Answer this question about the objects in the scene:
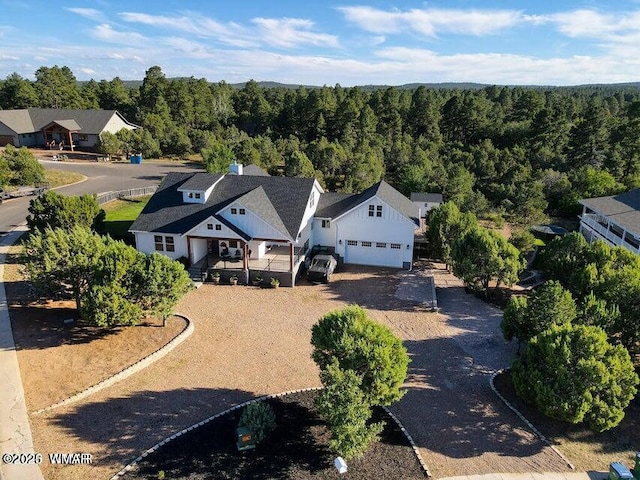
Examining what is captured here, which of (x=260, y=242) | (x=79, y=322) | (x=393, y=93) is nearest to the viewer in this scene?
(x=79, y=322)

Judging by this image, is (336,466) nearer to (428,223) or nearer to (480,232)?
(480,232)

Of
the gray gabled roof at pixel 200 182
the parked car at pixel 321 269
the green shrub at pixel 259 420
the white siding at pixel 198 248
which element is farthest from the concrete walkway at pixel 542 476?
the gray gabled roof at pixel 200 182

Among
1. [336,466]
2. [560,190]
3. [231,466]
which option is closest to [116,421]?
[231,466]

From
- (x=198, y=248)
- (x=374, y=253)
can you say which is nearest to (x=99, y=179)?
(x=198, y=248)

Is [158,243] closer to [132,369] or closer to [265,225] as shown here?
[265,225]

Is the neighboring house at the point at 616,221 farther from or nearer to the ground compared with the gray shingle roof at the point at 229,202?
nearer to the ground

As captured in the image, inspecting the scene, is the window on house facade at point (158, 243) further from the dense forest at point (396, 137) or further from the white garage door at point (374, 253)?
the dense forest at point (396, 137)

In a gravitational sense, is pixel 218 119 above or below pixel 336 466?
above
